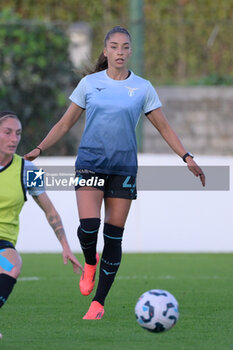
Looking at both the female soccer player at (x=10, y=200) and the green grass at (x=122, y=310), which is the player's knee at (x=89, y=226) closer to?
the green grass at (x=122, y=310)

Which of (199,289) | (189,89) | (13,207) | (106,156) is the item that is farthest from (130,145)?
(189,89)

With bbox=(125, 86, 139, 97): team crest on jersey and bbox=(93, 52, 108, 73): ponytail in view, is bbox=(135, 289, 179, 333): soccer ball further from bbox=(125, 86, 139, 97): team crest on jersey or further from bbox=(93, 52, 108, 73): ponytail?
bbox=(93, 52, 108, 73): ponytail

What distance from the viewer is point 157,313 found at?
602 centimetres

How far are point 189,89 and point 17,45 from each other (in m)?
3.29

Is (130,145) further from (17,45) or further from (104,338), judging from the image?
(17,45)

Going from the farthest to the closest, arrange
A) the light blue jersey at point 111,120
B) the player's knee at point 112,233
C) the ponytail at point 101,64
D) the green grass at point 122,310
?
the ponytail at point 101,64 < the player's knee at point 112,233 < the light blue jersey at point 111,120 < the green grass at point 122,310

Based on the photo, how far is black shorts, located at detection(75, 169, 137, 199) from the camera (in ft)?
23.3

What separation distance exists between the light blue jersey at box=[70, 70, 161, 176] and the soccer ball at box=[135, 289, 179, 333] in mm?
1286

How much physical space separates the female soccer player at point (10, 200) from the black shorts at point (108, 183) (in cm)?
95

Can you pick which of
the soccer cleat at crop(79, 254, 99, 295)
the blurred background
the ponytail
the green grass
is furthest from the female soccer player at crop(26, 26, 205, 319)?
the blurred background

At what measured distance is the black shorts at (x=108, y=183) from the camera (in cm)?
709

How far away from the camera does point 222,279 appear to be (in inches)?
411

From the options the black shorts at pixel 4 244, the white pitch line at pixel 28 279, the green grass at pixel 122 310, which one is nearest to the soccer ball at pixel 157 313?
the green grass at pixel 122 310

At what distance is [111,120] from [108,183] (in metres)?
0.49
